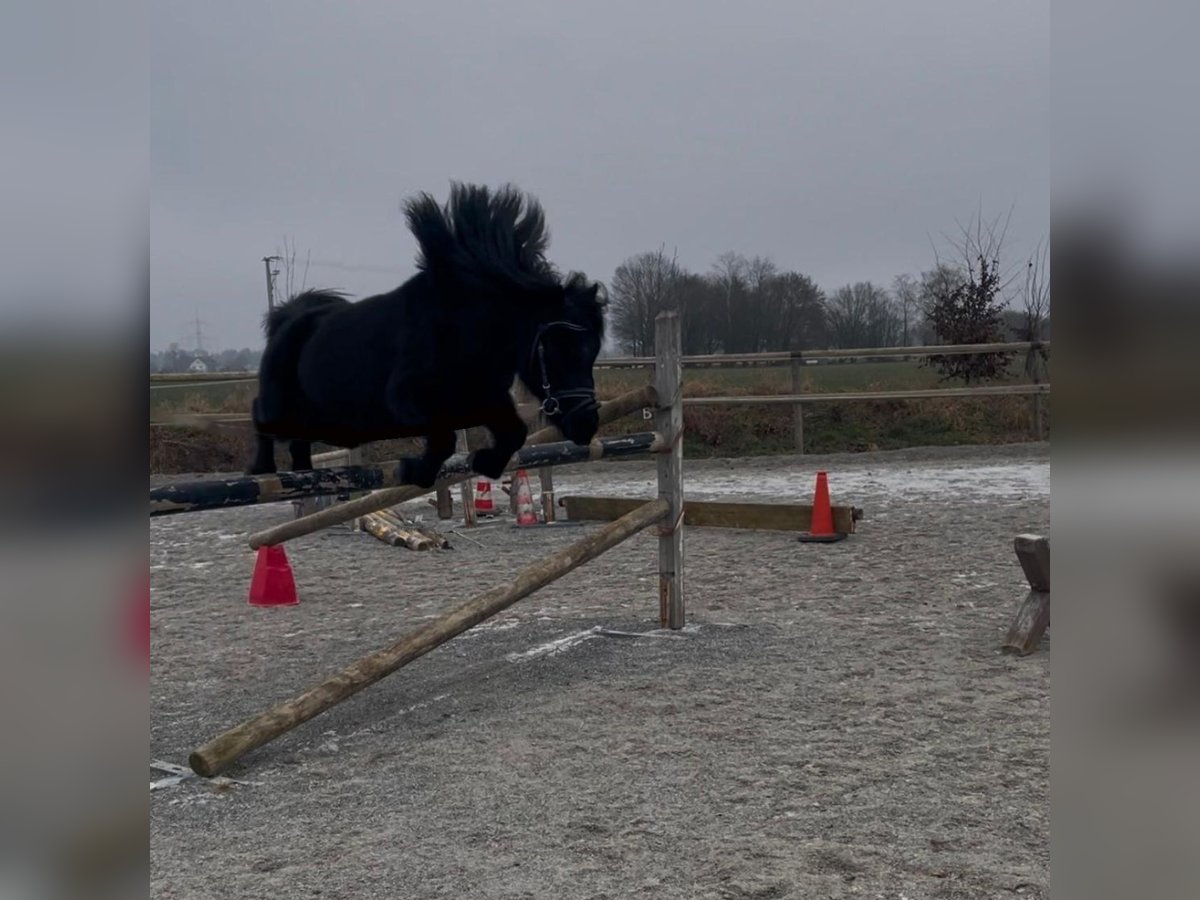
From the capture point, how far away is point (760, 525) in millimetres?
7367

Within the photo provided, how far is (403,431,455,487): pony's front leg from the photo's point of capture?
1682 mm

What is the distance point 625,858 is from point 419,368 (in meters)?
1.54

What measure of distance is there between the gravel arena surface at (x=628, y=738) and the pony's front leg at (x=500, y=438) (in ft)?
3.68

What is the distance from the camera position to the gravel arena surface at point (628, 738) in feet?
7.98

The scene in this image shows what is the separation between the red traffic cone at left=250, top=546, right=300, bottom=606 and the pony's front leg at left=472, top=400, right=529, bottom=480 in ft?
13.5

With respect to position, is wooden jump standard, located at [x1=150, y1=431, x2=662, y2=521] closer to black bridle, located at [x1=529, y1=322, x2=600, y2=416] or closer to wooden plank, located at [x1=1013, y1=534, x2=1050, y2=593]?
black bridle, located at [x1=529, y1=322, x2=600, y2=416]

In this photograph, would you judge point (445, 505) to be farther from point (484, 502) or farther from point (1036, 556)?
point (1036, 556)

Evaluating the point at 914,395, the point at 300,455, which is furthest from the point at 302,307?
the point at 914,395

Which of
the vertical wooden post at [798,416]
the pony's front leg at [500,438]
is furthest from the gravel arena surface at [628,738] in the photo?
the vertical wooden post at [798,416]

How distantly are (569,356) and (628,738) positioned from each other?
2.09 metres

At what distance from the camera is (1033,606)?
4.23 metres

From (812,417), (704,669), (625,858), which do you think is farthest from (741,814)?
(812,417)
